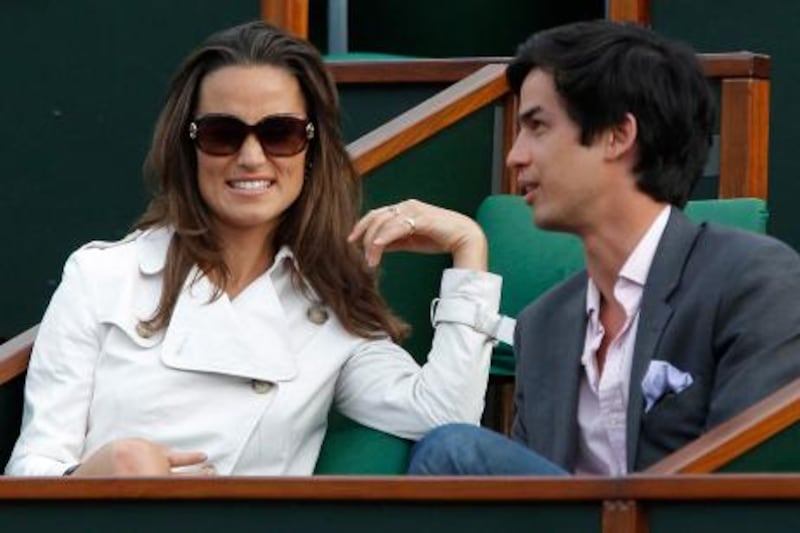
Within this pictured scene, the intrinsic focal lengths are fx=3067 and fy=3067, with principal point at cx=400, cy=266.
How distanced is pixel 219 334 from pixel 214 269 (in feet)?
0.50

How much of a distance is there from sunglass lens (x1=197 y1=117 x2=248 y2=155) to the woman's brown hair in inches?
2.2

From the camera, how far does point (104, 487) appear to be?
4.12 meters

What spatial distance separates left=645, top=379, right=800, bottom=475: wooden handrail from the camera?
4137 mm

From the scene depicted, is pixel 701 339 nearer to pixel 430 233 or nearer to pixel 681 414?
pixel 681 414

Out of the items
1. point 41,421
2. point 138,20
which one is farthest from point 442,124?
point 41,421

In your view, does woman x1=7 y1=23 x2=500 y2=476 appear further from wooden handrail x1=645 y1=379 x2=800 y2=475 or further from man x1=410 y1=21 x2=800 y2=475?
wooden handrail x1=645 y1=379 x2=800 y2=475

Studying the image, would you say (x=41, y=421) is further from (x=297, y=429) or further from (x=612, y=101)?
(x=612, y=101)

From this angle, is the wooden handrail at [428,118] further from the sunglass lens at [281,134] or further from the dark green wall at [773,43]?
the sunglass lens at [281,134]

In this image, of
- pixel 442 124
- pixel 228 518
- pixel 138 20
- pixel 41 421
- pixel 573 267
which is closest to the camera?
pixel 228 518

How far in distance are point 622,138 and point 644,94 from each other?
8 centimetres

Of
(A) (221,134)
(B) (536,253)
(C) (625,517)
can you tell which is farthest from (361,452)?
(C) (625,517)

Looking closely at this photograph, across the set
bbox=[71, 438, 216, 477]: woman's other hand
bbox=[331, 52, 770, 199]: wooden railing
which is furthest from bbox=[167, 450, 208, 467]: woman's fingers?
bbox=[331, 52, 770, 199]: wooden railing

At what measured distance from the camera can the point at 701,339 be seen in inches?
191

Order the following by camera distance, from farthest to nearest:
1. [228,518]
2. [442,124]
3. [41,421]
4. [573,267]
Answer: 1. [442,124]
2. [573,267]
3. [41,421]
4. [228,518]
